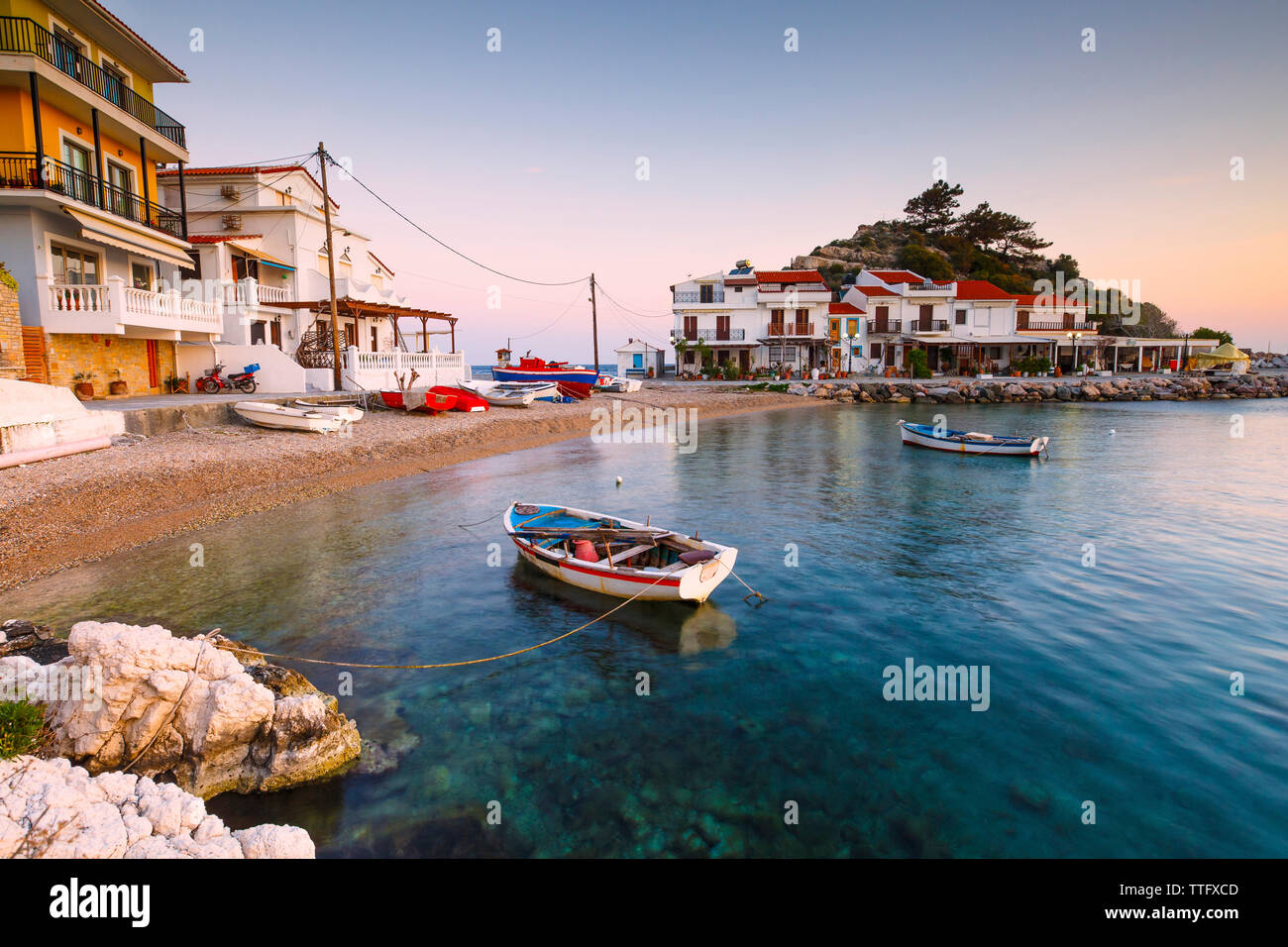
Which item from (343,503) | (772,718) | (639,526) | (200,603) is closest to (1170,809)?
(772,718)

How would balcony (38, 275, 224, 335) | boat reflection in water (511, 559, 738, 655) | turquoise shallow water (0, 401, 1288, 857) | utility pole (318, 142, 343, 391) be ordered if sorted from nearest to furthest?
turquoise shallow water (0, 401, 1288, 857)
boat reflection in water (511, 559, 738, 655)
balcony (38, 275, 224, 335)
utility pole (318, 142, 343, 391)

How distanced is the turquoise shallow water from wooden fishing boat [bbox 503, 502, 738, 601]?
0.60 m

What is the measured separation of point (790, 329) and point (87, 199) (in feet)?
177

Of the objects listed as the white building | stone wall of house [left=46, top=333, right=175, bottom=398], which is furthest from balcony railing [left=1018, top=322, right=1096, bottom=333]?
stone wall of house [left=46, top=333, right=175, bottom=398]

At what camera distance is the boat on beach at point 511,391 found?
40000 millimetres

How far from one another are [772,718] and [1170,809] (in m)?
4.22

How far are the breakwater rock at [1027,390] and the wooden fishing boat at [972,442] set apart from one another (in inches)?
905

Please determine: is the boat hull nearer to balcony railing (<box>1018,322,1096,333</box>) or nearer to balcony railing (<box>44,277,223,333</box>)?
balcony railing (<box>44,277,223,333</box>)

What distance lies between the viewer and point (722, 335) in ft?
217

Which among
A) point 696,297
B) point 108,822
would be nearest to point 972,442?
point 108,822

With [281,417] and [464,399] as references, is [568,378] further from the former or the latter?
[281,417]

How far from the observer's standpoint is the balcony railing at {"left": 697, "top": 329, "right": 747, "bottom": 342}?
217ft

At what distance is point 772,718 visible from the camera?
28.1ft

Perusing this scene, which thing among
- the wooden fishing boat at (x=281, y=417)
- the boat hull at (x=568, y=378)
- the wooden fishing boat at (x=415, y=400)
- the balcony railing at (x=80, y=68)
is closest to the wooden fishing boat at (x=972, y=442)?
the boat hull at (x=568, y=378)
